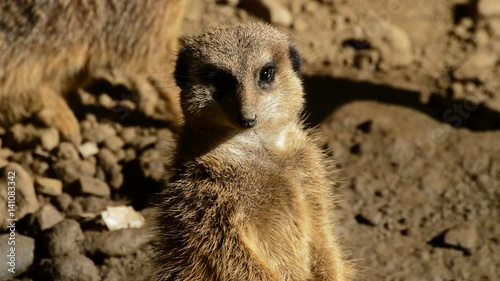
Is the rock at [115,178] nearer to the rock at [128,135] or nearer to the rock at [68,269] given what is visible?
the rock at [128,135]

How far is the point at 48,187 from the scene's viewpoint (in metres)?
3.36

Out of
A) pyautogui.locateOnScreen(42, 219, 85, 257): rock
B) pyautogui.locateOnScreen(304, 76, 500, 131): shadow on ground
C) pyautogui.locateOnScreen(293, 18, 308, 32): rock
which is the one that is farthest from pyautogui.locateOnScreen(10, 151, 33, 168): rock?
pyautogui.locateOnScreen(293, 18, 308, 32): rock

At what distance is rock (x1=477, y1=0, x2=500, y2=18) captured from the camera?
14.3ft

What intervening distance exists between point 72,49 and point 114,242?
1.17 metres

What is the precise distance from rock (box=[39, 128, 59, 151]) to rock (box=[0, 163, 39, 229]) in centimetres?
40

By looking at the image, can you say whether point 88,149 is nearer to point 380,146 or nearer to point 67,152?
point 67,152

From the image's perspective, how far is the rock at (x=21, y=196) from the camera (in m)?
3.20

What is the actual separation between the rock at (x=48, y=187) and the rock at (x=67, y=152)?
229mm

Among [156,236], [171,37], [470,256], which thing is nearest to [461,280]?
[470,256]

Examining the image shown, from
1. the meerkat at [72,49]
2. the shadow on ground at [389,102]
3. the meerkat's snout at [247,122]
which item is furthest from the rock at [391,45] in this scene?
the meerkat's snout at [247,122]

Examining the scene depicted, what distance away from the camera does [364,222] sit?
3.28m

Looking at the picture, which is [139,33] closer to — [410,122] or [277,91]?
[410,122]

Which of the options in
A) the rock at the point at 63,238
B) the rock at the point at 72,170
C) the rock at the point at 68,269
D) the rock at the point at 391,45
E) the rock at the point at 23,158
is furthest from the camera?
the rock at the point at 391,45

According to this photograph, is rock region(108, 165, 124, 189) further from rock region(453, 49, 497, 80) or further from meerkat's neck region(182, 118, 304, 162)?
rock region(453, 49, 497, 80)
